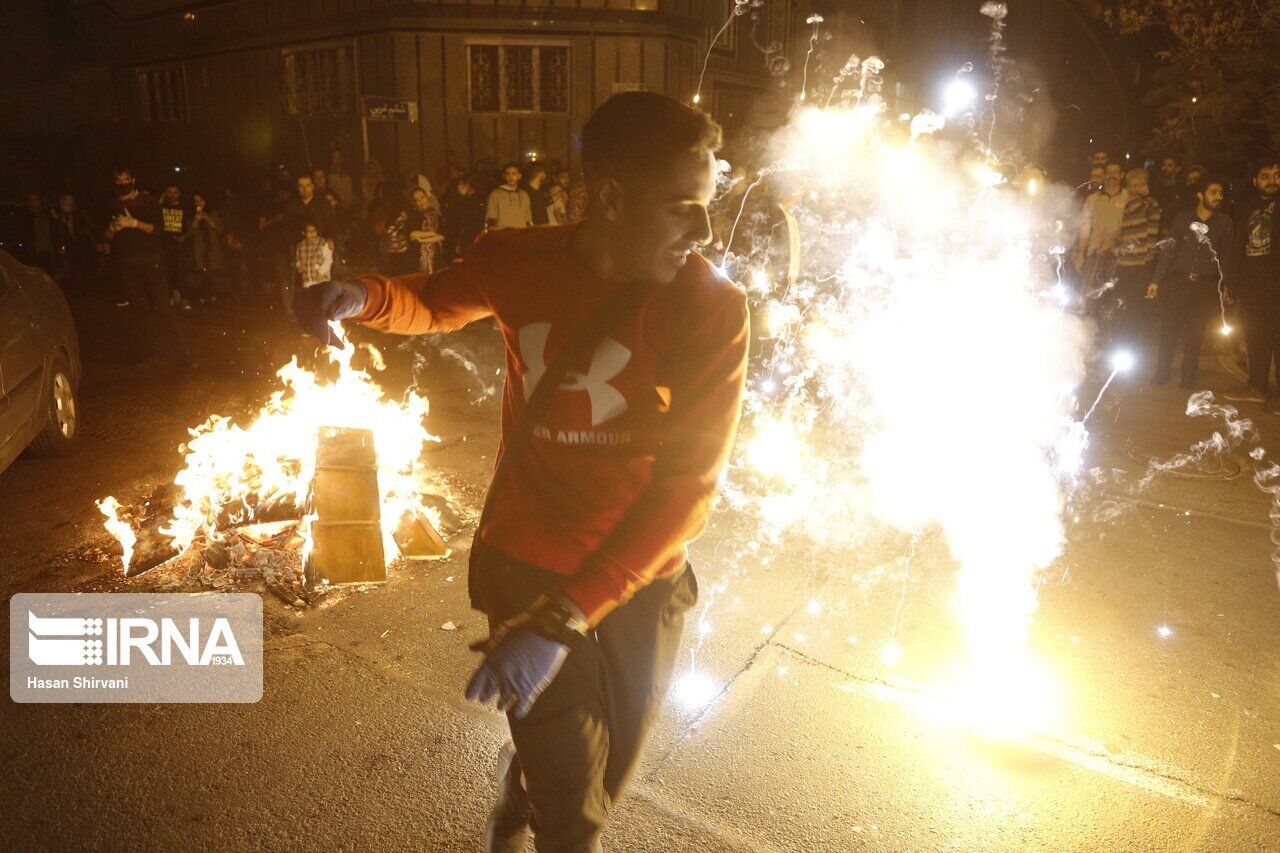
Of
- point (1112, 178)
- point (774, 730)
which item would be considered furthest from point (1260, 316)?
point (774, 730)

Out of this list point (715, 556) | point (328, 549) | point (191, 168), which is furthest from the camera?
point (191, 168)

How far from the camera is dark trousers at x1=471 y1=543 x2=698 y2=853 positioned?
1943 mm

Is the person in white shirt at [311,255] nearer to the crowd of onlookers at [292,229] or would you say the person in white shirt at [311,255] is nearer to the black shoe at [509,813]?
the crowd of onlookers at [292,229]

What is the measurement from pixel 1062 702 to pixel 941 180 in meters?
15.1

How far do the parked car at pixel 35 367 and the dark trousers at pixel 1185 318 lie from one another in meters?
11.2

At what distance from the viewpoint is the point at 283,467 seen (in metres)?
5.82

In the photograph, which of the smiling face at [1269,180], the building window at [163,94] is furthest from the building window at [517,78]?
the smiling face at [1269,180]

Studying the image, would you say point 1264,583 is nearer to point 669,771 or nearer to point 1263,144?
point 669,771

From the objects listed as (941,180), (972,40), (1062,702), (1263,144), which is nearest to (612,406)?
(1062,702)

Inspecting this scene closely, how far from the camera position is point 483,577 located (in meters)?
2.08

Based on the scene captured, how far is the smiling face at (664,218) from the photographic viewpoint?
184cm

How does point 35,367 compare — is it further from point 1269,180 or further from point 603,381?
point 1269,180

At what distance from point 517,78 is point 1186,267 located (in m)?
12.5

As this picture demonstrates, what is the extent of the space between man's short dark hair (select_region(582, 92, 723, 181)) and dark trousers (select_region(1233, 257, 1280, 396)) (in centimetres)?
978
